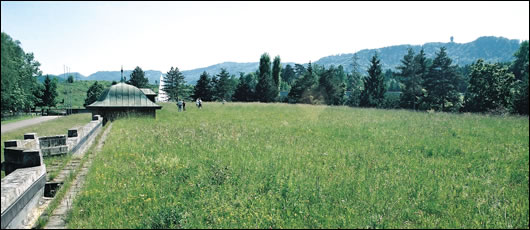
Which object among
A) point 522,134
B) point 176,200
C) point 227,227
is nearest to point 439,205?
point 227,227

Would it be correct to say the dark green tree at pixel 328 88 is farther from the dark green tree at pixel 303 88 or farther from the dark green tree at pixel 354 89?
the dark green tree at pixel 354 89

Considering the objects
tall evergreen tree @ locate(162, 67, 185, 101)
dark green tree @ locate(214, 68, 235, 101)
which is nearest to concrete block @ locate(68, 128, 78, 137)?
tall evergreen tree @ locate(162, 67, 185, 101)

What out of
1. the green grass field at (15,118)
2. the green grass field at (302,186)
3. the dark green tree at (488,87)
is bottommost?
the green grass field at (302,186)

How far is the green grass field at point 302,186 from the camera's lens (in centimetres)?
431

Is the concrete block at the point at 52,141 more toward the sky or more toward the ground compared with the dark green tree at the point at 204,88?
more toward the ground

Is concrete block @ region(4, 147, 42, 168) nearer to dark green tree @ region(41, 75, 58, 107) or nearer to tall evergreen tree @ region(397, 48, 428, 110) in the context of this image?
dark green tree @ region(41, 75, 58, 107)

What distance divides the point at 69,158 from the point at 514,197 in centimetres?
940

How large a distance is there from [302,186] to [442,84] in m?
53.3

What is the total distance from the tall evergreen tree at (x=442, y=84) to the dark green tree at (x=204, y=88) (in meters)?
49.0

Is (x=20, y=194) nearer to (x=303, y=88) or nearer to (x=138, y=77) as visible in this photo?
(x=138, y=77)

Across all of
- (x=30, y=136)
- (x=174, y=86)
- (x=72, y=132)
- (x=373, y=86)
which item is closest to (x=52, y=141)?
(x=72, y=132)

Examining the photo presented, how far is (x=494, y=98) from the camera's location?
33.5 metres

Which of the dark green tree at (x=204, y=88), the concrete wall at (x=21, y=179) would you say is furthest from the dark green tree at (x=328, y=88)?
the concrete wall at (x=21, y=179)

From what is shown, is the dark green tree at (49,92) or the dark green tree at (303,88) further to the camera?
the dark green tree at (303,88)
